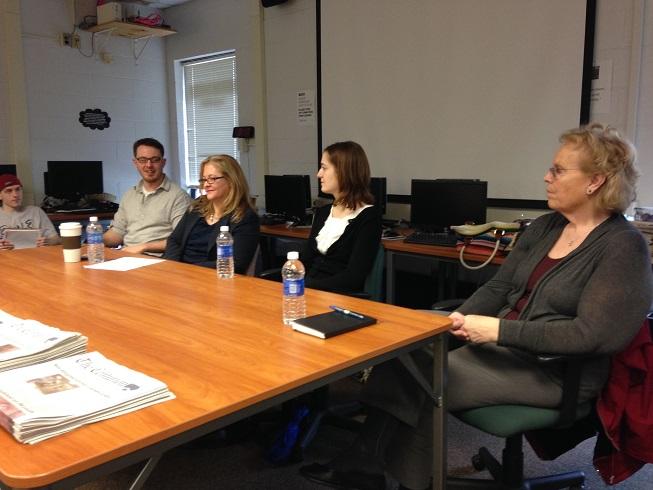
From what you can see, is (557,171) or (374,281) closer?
(557,171)

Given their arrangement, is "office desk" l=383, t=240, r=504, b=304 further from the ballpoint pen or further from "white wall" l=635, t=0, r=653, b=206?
the ballpoint pen

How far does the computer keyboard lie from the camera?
3.30 metres

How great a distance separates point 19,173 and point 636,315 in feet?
17.3

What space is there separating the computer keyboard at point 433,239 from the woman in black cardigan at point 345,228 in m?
0.74

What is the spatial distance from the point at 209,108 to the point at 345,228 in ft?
12.8

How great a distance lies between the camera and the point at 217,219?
290 cm

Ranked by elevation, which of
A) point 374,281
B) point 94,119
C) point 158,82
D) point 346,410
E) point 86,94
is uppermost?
point 158,82

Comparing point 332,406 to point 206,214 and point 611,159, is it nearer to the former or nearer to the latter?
point 206,214

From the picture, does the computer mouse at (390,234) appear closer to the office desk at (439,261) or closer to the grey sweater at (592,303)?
the office desk at (439,261)

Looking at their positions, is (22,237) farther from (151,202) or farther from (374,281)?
(374,281)

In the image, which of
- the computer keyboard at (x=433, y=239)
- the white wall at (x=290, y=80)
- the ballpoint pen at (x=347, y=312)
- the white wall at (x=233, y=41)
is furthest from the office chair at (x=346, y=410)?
the white wall at (x=233, y=41)

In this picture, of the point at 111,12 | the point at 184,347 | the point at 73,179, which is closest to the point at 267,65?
the point at 111,12

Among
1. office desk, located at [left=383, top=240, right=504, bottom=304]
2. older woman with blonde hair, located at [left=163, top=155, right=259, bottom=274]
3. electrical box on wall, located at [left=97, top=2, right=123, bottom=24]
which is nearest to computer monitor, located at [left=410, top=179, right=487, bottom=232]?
office desk, located at [left=383, top=240, right=504, bottom=304]

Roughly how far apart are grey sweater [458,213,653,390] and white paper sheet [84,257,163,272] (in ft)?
5.32
